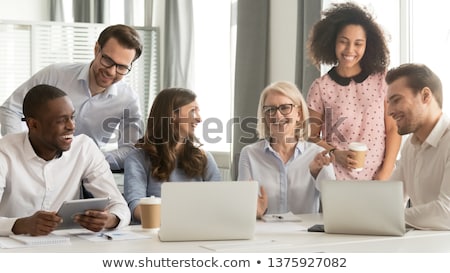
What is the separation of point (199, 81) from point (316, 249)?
3879 mm

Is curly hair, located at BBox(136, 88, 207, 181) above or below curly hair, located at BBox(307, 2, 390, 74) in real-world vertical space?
below

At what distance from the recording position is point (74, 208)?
2.28 meters

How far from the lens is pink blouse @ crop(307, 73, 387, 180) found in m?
3.64

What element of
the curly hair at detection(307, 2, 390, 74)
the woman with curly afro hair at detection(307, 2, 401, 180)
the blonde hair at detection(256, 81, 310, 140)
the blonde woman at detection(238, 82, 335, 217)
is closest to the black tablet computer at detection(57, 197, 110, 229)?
the blonde woman at detection(238, 82, 335, 217)

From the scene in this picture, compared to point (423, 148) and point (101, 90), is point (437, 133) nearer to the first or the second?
point (423, 148)

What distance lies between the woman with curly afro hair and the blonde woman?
0.48 m

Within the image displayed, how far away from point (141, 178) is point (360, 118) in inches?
51.5

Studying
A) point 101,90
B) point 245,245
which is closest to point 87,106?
point 101,90

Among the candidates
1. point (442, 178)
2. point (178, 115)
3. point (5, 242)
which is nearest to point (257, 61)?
point (178, 115)

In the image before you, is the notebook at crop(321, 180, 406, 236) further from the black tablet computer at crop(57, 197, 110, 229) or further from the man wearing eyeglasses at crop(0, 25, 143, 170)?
the man wearing eyeglasses at crop(0, 25, 143, 170)

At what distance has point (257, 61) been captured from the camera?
487 cm

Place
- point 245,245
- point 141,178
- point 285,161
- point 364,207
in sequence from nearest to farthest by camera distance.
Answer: point 245,245 → point 364,207 → point 141,178 → point 285,161

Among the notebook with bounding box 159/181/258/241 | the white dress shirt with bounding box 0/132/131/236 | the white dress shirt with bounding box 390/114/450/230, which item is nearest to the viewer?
the notebook with bounding box 159/181/258/241
